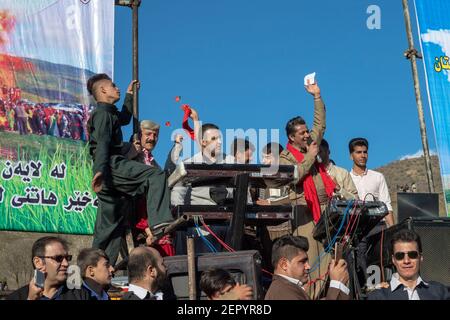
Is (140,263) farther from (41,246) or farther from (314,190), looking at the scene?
(314,190)

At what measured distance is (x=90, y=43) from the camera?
35.9 feet

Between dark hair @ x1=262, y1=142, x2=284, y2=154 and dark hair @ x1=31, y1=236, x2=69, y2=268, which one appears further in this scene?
dark hair @ x1=262, y1=142, x2=284, y2=154

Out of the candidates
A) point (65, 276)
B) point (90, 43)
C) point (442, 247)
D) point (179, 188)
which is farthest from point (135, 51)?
point (65, 276)

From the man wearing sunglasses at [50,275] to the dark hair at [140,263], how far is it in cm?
39

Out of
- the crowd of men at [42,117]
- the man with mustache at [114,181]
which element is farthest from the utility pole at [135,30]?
the man with mustache at [114,181]

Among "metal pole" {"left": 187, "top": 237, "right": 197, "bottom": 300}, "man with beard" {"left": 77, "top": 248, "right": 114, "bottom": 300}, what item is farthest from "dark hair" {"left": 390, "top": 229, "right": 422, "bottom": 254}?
"man with beard" {"left": 77, "top": 248, "right": 114, "bottom": 300}

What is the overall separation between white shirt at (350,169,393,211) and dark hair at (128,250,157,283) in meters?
3.13

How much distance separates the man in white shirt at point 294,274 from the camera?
5424 mm

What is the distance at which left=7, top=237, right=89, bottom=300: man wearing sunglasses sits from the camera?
520 cm

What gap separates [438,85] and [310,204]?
5207 mm

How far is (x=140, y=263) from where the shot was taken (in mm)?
5648

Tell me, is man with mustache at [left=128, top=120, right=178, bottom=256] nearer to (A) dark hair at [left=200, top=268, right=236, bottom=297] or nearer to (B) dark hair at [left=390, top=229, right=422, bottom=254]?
(A) dark hair at [left=200, top=268, right=236, bottom=297]

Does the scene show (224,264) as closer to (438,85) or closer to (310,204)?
(310,204)

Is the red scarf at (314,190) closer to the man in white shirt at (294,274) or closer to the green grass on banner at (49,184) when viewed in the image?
the man in white shirt at (294,274)
